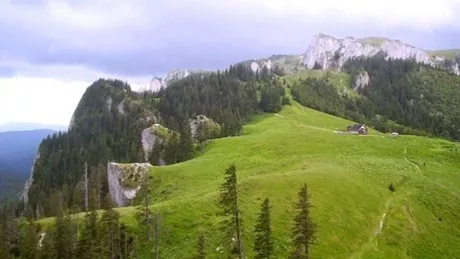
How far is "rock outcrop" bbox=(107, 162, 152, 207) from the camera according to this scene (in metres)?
104

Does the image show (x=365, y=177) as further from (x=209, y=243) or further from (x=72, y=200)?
(x=72, y=200)

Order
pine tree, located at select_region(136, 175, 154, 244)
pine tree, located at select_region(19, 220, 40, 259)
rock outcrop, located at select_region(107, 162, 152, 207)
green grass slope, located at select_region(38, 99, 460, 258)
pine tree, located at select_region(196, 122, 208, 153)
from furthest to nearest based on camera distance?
pine tree, located at select_region(196, 122, 208, 153)
rock outcrop, located at select_region(107, 162, 152, 207)
green grass slope, located at select_region(38, 99, 460, 258)
pine tree, located at select_region(19, 220, 40, 259)
pine tree, located at select_region(136, 175, 154, 244)

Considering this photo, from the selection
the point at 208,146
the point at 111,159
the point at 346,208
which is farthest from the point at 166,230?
the point at 111,159

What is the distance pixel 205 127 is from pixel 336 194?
91.8 m

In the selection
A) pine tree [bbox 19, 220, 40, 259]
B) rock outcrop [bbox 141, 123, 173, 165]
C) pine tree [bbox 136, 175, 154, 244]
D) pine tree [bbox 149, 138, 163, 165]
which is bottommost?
pine tree [bbox 19, 220, 40, 259]

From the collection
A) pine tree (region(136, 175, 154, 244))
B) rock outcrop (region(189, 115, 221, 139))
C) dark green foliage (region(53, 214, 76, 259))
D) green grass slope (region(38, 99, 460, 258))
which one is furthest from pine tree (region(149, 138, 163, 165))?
pine tree (region(136, 175, 154, 244))

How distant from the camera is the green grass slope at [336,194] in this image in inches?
2808

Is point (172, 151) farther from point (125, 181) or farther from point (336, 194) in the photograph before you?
point (336, 194)

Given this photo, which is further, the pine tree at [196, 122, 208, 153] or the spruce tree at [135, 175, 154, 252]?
the pine tree at [196, 122, 208, 153]

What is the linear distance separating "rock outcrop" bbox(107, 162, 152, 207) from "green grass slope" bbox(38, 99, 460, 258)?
352 cm

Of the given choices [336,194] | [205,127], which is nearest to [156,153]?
[205,127]

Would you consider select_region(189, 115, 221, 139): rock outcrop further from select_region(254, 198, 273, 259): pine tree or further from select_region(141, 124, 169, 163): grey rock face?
select_region(254, 198, 273, 259): pine tree

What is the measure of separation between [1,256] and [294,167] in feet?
180

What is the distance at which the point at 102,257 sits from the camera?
209ft
